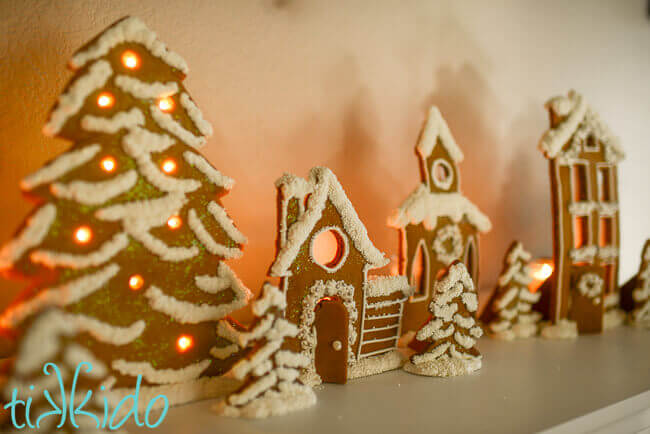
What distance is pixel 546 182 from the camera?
1662 millimetres

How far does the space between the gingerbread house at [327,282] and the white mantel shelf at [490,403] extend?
0.06m

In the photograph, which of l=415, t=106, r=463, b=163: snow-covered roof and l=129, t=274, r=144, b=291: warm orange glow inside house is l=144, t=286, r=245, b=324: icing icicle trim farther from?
l=415, t=106, r=463, b=163: snow-covered roof

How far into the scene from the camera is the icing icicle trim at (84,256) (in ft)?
2.19

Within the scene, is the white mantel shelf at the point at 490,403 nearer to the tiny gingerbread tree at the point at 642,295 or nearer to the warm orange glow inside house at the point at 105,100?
the tiny gingerbread tree at the point at 642,295

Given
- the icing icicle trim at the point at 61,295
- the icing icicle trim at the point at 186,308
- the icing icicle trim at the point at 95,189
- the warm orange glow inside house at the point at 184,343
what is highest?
the icing icicle trim at the point at 95,189

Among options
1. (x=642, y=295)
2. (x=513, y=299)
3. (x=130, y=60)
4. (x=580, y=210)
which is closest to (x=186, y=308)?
(x=130, y=60)

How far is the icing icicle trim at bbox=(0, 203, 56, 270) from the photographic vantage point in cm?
64

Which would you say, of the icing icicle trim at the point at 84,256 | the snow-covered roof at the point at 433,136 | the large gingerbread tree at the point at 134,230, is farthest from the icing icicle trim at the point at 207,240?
the snow-covered roof at the point at 433,136

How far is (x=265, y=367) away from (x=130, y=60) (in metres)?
0.50

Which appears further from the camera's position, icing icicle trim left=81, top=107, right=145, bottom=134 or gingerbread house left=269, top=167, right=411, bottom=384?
gingerbread house left=269, top=167, right=411, bottom=384

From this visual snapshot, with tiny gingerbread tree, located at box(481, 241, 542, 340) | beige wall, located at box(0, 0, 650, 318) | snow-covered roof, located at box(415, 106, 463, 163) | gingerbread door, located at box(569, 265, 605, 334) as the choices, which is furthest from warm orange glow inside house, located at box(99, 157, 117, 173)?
gingerbread door, located at box(569, 265, 605, 334)

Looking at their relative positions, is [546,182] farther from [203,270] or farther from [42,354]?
[42,354]

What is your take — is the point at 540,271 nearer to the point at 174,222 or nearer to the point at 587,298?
the point at 587,298

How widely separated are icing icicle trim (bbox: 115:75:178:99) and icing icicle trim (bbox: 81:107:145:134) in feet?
0.08
